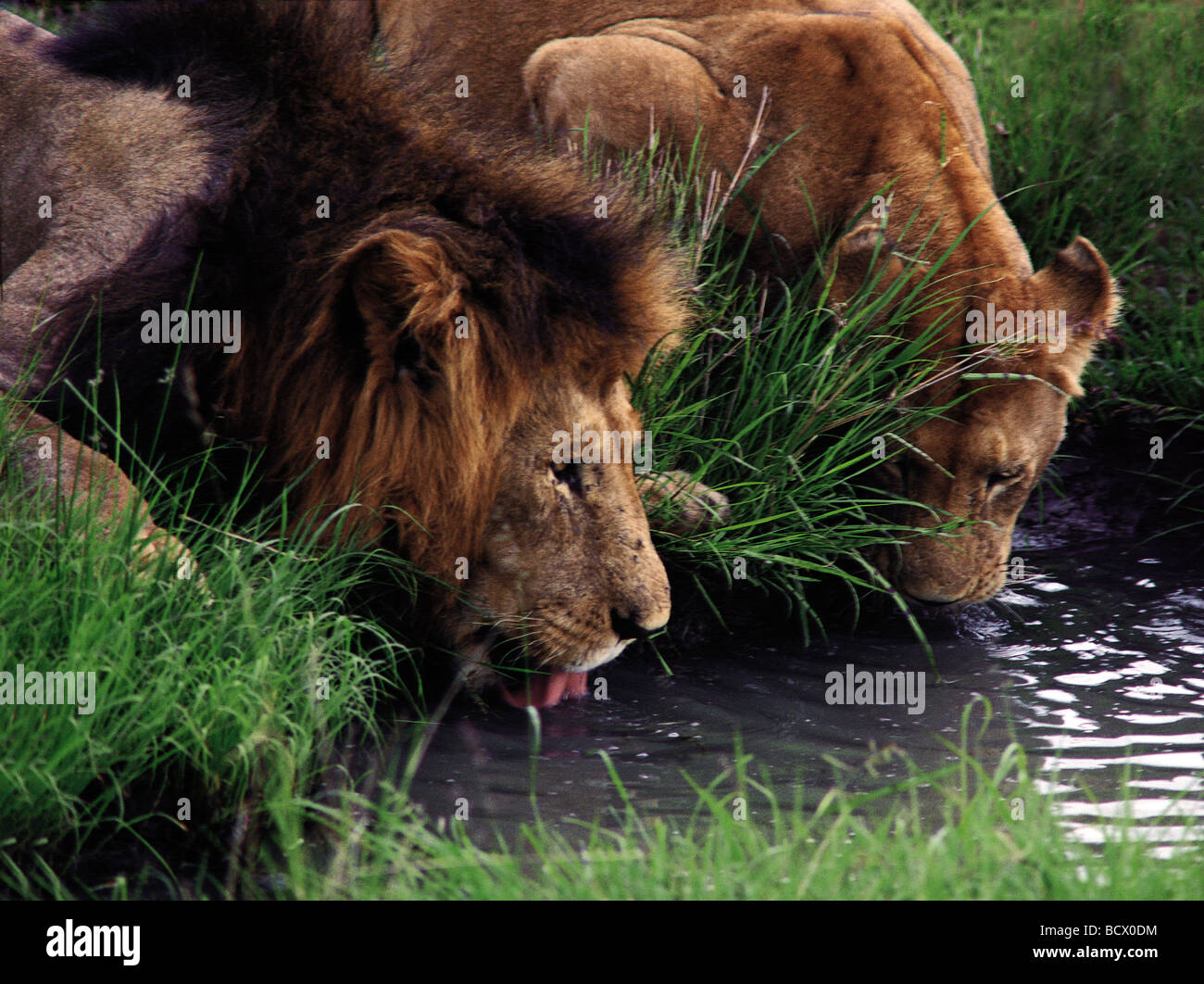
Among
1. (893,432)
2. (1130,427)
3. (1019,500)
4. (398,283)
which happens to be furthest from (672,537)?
(1130,427)

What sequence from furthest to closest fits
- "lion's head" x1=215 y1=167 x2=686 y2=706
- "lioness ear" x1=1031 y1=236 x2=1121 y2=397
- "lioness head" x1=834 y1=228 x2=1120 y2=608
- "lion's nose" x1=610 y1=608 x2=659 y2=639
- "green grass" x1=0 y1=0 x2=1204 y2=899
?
1. "lioness ear" x1=1031 y1=236 x2=1121 y2=397
2. "lioness head" x1=834 y1=228 x2=1120 y2=608
3. "lion's nose" x1=610 y1=608 x2=659 y2=639
4. "lion's head" x1=215 y1=167 x2=686 y2=706
5. "green grass" x1=0 y1=0 x2=1204 y2=899

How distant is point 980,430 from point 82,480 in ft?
9.01

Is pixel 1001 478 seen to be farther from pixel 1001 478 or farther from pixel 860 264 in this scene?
pixel 860 264

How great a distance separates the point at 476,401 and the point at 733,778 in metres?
1.13

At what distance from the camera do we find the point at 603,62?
5.02 m

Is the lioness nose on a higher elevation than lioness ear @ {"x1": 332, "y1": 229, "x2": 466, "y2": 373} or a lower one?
lower

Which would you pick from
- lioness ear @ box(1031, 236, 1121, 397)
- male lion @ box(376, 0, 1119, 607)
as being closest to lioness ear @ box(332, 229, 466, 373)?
male lion @ box(376, 0, 1119, 607)

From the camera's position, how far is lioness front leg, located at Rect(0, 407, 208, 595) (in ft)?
10.6

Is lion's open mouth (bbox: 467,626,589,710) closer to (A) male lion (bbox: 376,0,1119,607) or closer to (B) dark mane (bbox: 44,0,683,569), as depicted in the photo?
(B) dark mane (bbox: 44,0,683,569)

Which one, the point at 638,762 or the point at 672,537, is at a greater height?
the point at 672,537

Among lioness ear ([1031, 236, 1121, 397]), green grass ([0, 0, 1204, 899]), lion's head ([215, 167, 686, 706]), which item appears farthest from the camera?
lioness ear ([1031, 236, 1121, 397])

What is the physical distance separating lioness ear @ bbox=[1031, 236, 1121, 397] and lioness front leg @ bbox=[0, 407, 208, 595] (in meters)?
2.94

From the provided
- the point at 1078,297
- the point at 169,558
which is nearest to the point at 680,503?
the point at 1078,297

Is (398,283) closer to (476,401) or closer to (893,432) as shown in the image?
(476,401)
